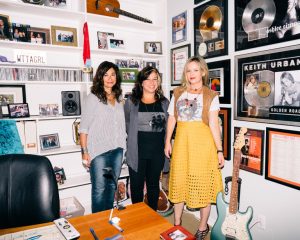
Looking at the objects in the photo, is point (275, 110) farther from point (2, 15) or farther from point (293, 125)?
point (2, 15)

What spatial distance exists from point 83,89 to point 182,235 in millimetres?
2160

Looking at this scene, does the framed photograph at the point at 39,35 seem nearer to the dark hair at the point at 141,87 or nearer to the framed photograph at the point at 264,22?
the dark hair at the point at 141,87

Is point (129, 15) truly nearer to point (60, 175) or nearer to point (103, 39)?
point (103, 39)

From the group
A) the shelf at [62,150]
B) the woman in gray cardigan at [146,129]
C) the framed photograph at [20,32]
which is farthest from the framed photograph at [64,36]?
the shelf at [62,150]

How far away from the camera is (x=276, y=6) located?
5.99ft

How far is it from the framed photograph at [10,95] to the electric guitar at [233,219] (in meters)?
2.16

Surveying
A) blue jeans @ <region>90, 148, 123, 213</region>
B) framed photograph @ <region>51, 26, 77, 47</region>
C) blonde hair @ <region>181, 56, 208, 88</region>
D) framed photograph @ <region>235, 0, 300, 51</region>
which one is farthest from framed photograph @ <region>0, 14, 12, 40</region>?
framed photograph @ <region>235, 0, 300, 51</region>

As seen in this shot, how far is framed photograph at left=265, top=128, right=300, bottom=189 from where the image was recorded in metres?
1.75

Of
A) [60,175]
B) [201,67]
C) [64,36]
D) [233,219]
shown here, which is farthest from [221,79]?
[60,175]

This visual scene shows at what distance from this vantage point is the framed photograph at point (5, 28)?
2.36 m

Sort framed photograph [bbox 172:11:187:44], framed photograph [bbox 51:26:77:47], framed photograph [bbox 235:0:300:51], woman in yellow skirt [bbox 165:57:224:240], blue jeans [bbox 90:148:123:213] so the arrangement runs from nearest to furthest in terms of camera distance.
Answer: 1. framed photograph [bbox 235:0:300:51]
2. woman in yellow skirt [bbox 165:57:224:240]
3. blue jeans [bbox 90:148:123:213]
4. framed photograph [bbox 51:26:77:47]
5. framed photograph [bbox 172:11:187:44]

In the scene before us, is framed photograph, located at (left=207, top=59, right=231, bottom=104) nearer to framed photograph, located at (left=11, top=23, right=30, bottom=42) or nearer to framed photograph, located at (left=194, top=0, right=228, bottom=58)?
framed photograph, located at (left=194, top=0, right=228, bottom=58)

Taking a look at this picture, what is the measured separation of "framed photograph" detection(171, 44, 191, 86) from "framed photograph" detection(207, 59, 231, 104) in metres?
0.47

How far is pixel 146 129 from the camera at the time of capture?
2238 millimetres
